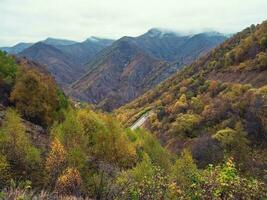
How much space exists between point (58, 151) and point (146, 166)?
9.72m

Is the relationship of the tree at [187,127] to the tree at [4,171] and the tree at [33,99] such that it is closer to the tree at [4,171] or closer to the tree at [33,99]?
the tree at [33,99]

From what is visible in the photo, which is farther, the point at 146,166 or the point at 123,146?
→ the point at 123,146

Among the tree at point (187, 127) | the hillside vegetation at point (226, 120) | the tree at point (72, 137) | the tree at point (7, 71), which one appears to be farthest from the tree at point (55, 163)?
the tree at point (187, 127)

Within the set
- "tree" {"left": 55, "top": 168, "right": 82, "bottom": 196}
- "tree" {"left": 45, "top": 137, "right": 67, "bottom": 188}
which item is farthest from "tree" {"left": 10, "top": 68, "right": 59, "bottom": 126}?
"tree" {"left": 55, "top": 168, "right": 82, "bottom": 196}

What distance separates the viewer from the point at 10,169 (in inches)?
1821

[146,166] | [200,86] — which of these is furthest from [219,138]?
[200,86]

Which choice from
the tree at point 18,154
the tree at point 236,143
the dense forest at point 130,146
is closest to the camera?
the dense forest at point 130,146

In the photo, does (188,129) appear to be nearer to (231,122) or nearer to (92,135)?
(231,122)

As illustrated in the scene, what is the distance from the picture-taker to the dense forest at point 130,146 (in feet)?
72.1

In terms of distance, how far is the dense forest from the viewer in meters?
22.0

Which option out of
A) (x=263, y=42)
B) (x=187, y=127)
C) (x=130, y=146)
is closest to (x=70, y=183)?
(x=130, y=146)

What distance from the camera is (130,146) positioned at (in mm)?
79438

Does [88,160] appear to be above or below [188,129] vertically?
above

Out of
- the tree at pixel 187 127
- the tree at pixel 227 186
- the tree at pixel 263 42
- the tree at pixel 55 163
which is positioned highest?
the tree at pixel 227 186
